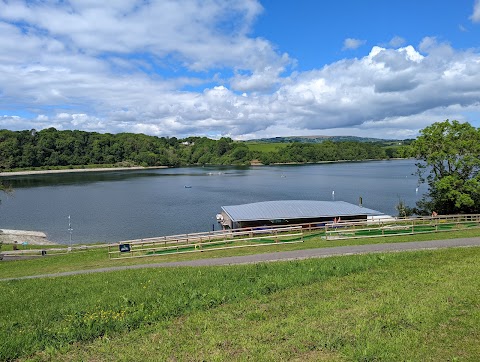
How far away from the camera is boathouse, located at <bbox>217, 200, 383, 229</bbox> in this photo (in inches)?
1396

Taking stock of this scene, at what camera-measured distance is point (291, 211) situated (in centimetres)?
3647

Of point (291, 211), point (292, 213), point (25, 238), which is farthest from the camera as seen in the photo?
point (25, 238)

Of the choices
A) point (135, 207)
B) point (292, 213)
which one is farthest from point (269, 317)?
point (135, 207)

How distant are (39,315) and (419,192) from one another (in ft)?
283

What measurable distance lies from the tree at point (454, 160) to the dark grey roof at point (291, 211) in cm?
788

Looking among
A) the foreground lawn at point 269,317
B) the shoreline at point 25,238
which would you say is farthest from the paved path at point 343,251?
the shoreline at point 25,238

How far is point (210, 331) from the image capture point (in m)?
7.55

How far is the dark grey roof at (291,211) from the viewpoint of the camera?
35531mm

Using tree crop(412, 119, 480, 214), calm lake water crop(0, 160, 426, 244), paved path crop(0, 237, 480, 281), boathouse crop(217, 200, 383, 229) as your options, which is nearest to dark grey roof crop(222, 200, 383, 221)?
boathouse crop(217, 200, 383, 229)

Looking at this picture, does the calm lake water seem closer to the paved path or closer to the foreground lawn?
the paved path

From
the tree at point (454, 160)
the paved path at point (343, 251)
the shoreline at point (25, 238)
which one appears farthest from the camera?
the shoreline at point (25, 238)

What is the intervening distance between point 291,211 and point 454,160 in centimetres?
1707

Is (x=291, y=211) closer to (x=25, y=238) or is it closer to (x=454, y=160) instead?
(x=454, y=160)

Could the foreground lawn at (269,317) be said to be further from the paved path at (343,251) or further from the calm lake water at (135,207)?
the calm lake water at (135,207)
